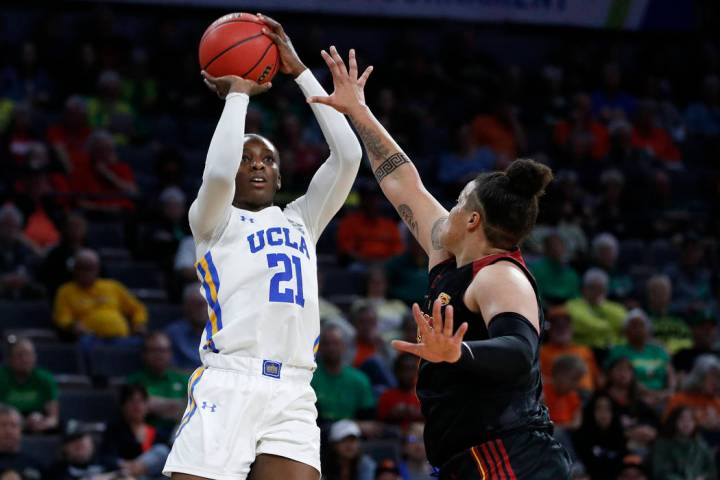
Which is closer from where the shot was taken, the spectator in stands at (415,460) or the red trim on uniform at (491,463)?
the red trim on uniform at (491,463)

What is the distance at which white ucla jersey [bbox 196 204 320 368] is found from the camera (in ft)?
14.7

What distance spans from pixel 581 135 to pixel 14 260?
617 cm

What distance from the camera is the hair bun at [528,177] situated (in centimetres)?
404

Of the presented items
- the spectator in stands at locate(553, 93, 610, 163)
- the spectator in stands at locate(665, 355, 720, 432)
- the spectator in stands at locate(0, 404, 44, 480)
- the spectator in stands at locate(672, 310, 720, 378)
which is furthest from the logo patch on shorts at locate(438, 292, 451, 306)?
the spectator in stands at locate(553, 93, 610, 163)

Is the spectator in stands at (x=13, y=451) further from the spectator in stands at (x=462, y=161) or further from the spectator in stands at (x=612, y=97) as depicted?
the spectator in stands at (x=612, y=97)

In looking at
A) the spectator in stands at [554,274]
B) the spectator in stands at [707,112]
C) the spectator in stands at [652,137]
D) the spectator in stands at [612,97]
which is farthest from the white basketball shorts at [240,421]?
the spectator in stands at [707,112]

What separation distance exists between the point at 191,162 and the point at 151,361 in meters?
3.09

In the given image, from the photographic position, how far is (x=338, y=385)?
8.74 meters

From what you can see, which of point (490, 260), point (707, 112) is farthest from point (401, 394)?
point (707, 112)

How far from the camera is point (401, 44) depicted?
527 inches

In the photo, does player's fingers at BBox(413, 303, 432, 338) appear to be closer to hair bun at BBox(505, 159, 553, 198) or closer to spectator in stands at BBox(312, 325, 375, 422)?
hair bun at BBox(505, 159, 553, 198)

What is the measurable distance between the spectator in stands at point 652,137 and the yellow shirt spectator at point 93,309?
666 cm

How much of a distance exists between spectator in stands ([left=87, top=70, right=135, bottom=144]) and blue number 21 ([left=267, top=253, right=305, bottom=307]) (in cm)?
693

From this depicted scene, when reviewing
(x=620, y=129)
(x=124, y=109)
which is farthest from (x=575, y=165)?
(x=124, y=109)
